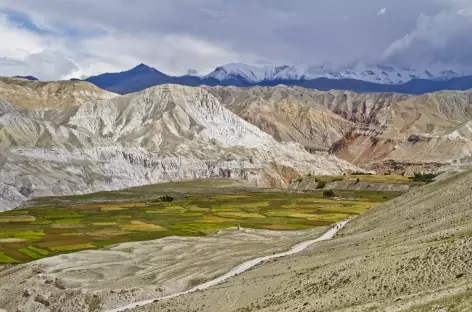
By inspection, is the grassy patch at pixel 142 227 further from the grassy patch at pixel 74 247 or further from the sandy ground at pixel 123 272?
the sandy ground at pixel 123 272

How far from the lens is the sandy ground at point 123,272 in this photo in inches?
2522

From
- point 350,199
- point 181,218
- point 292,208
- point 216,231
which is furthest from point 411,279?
point 350,199

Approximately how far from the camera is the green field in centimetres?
10462

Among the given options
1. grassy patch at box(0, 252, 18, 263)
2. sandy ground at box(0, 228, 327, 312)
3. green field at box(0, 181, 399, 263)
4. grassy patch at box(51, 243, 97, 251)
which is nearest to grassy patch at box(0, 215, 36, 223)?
green field at box(0, 181, 399, 263)

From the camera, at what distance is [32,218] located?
149 m

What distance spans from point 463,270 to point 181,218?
10804 cm

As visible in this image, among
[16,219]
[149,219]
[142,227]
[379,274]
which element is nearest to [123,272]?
[379,274]

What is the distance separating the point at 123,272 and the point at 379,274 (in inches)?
1659

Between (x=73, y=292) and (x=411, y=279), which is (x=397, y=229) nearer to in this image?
(x=411, y=279)

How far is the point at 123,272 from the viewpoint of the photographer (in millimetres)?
76750

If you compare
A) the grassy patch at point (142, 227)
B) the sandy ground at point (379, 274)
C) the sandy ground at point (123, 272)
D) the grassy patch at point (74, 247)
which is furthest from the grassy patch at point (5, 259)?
the sandy ground at point (379, 274)

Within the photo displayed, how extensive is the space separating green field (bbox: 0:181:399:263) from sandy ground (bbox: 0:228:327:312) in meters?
11.6

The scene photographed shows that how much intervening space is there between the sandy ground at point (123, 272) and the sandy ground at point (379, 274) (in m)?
7.85

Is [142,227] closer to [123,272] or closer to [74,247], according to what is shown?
[74,247]
